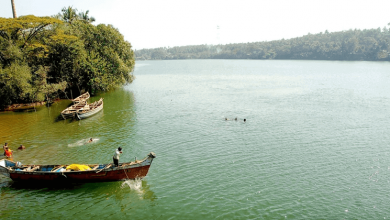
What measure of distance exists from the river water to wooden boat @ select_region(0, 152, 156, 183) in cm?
68

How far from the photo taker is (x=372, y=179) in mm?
21703

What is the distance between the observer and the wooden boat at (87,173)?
20.5 m

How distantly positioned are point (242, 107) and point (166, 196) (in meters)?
31.1

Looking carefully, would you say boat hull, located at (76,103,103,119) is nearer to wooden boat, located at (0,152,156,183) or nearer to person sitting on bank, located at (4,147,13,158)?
person sitting on bank, located at (4,147,13,158)

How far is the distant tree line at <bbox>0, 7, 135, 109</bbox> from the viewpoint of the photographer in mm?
43875

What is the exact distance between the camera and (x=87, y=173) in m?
20.5

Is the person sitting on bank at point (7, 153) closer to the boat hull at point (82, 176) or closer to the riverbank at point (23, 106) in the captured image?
the boat hull at point (82, 176)

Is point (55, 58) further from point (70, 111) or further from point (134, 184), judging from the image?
point (134, 184)

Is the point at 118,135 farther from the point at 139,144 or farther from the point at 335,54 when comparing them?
the point at 335,54

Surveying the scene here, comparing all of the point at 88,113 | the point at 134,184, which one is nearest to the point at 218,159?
the point at 134,184

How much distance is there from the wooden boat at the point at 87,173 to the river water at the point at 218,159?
677 mm

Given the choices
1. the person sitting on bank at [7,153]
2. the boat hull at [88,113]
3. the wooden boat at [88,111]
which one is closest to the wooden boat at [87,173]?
the person sitting on bank at [7,153]

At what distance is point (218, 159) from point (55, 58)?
4249cm

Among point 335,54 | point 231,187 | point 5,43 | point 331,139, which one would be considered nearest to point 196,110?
point 331,139
